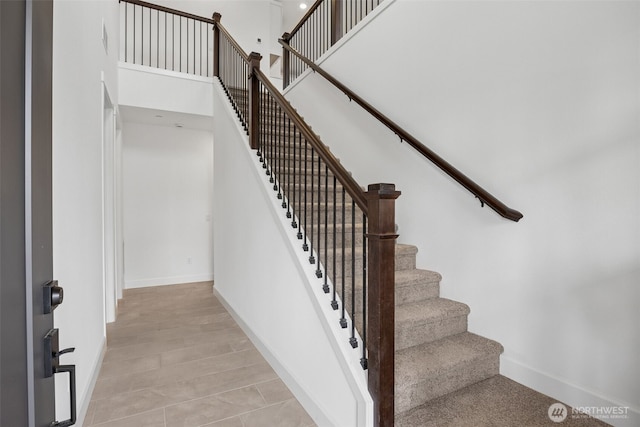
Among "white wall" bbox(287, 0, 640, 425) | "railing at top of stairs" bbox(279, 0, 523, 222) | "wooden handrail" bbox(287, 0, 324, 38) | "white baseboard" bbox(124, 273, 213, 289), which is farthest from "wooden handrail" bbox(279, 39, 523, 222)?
"white baseboard" bbox(124, 273, 213, 289)

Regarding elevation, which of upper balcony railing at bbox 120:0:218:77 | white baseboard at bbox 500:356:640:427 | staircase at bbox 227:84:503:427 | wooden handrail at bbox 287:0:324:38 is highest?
upper balcony railing at bbox 120:0:218:77

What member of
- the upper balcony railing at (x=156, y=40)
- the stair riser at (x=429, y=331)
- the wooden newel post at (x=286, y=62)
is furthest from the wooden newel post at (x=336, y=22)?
the stair riser at (x=429, y=331)

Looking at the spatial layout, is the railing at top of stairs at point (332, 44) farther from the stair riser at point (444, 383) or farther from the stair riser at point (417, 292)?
the stair riser at point (444, 383)

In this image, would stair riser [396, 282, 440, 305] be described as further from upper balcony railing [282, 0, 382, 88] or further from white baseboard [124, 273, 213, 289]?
white baseboard [124, 273, 213, 289]

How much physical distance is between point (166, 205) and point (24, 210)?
4951 mm

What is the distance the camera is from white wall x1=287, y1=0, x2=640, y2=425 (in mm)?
1621

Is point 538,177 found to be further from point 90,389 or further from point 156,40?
point 156,40

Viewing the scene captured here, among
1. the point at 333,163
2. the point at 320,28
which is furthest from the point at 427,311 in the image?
the point at 320,28

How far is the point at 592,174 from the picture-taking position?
172 cm

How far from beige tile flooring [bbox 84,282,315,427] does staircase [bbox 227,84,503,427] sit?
62 cm

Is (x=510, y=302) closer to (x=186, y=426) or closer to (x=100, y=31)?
(x=186, y=426)

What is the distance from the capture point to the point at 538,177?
6.38 feet

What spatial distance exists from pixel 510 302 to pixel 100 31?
11.6 ft

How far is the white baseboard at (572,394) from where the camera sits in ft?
5.22
